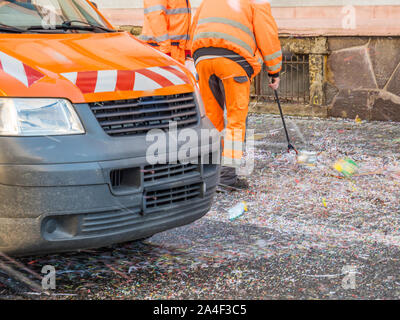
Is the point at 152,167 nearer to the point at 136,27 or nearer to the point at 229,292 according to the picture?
the point at 229,292

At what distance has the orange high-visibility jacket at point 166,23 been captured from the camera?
26.7 ft

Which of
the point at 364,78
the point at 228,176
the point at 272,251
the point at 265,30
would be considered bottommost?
the point at 272,251

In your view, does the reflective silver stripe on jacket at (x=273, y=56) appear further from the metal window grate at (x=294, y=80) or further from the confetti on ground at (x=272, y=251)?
the metal window grate at (x=294, y=80)

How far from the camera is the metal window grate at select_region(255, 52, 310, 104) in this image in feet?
34.6

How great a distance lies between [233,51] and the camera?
630 centimetres

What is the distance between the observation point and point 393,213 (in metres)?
5.68

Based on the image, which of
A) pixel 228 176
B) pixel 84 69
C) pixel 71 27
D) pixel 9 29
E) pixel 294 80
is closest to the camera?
pixel 84 69

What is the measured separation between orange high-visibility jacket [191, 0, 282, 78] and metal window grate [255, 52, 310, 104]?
4234 mm

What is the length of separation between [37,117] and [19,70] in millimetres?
293

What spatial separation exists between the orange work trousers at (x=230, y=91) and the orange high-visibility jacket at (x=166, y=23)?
183 centimetres

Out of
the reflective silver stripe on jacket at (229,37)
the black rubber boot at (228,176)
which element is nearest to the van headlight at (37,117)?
the reflective silver stripe on jacket at (229,37)

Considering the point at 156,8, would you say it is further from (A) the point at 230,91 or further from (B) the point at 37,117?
(B) the point at 37,117

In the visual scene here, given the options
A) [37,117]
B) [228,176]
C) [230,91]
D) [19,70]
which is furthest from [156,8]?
[37,117]

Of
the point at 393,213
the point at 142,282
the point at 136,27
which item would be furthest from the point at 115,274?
the point at 136,27
